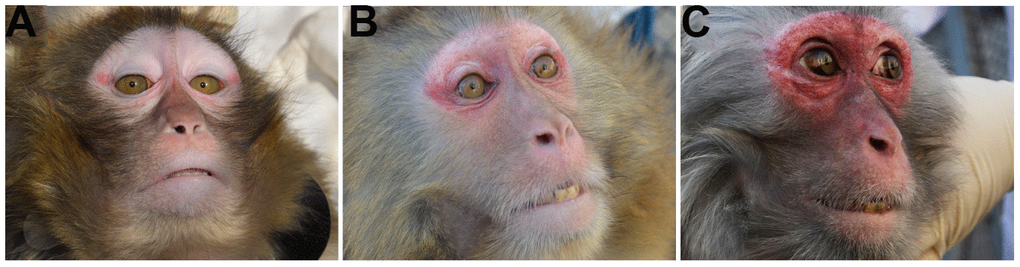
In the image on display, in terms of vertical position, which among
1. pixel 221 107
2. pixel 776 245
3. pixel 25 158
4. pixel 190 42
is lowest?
pixel 776 245

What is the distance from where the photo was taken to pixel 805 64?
245cm

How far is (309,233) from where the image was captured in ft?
8.28

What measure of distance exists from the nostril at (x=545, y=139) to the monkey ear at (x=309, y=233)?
0.70m

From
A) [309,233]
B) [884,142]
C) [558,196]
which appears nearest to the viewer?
[558,196]

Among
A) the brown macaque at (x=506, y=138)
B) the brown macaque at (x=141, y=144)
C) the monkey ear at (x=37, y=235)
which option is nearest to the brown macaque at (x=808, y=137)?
the brown macaque at (x=506, y=138)

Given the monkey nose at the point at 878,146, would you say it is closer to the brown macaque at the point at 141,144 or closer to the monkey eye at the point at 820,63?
the monkey eye at the point at 820,63

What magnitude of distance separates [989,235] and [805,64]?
0.88 metres

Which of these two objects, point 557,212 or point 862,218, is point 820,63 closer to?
point 862,218

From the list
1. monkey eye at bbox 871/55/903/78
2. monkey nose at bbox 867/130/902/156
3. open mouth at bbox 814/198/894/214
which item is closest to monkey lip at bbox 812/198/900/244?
open mouth at bbox 814/198/894/214

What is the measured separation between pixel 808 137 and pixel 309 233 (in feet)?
5.12

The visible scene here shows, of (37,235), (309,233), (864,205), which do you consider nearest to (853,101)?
(864,205)

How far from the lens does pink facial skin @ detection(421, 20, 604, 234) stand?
230cm

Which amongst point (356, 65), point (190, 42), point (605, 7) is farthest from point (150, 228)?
point (605, 7)

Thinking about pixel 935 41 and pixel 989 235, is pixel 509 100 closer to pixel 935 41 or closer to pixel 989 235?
pixel 935 41
